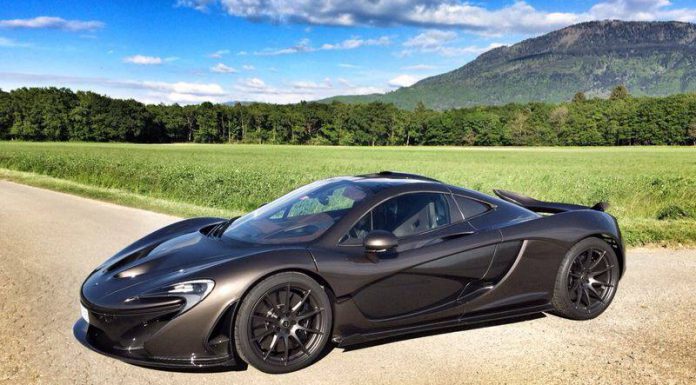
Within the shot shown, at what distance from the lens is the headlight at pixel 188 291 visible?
3.54 meters

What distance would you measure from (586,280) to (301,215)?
2.73 metres

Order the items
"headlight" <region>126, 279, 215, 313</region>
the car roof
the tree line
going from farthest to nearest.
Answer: the tree line, the car roof, "headlight" <region>126, 279, 215, 313</region>

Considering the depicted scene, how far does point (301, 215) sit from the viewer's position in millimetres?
4512

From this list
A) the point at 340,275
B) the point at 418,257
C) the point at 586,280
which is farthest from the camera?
the point at 586,280

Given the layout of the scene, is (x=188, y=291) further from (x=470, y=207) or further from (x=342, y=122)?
(x=342, y=122)

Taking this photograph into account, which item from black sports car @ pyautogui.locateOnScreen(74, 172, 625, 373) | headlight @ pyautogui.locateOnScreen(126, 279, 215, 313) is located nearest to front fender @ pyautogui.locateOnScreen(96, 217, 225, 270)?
black sports car @ pyautogui.locateOnScreen(74, 172, 625, 373)

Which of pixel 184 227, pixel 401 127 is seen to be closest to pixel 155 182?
pixel 184 227

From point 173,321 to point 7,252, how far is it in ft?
19.0

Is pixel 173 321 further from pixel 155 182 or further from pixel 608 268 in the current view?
pixel 155 182

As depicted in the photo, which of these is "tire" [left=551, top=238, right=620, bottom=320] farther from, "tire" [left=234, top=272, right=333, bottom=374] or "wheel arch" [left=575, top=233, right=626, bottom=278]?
"tire" [left=234, top=272, right=333, bottom=374]

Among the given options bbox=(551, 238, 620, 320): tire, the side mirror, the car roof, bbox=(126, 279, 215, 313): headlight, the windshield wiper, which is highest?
the car roof

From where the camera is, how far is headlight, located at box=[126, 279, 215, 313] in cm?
354

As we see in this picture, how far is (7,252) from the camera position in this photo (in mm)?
7848

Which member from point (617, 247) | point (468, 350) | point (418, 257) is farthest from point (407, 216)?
point (617, 247)
